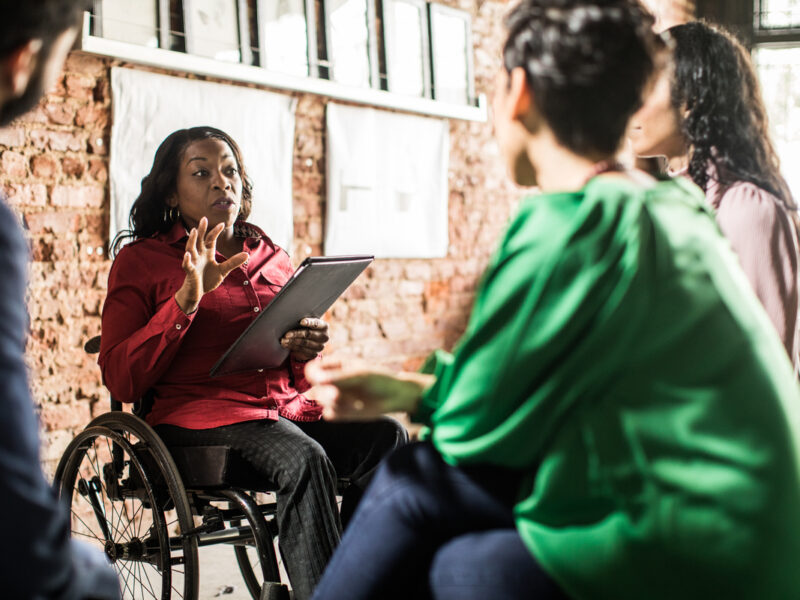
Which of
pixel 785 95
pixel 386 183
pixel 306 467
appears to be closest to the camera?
pixel 306 467

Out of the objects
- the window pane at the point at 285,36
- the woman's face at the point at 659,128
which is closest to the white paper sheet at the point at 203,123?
the window pane at the point at 285,36

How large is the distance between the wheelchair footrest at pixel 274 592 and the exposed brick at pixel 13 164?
169cm

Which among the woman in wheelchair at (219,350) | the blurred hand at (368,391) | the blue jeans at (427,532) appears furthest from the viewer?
the woman in wheelchair at (219,350)

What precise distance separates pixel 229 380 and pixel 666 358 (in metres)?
1.30

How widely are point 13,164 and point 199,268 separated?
1.25m

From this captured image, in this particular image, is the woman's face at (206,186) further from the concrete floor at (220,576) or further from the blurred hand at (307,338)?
the concrete floor at (220,576)

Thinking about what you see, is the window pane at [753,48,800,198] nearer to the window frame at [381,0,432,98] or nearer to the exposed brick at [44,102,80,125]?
the window frame at [381,0,432,98]

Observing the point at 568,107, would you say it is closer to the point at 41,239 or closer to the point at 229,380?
the point at 229,380

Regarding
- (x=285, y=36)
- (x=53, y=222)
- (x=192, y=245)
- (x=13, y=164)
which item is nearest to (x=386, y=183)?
(x=285, y=36)

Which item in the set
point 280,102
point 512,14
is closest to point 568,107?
point 512,14

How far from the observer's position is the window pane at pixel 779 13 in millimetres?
5680

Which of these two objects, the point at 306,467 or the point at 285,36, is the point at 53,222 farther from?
the point at 306,467

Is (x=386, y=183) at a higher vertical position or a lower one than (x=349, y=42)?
lower

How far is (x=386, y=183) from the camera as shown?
12.7 ft
